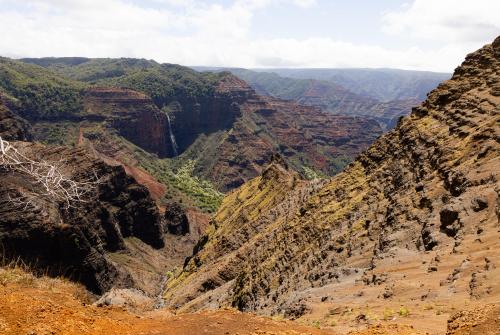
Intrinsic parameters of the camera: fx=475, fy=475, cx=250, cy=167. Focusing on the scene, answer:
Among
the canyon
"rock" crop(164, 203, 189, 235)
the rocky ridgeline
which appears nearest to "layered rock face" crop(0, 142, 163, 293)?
the rocky ridgeline

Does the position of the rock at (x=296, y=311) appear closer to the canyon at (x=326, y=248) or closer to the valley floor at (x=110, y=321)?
the canyon at (x=326, y=248)

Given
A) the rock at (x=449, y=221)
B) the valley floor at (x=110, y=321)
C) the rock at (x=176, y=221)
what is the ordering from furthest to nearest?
the rock at (x=176, y=221) → the rock at (x=449, y=221) → the valley floor at (x=110, y=321)

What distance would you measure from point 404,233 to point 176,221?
309 feet

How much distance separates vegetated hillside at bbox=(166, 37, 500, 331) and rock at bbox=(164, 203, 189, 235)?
61.9 m

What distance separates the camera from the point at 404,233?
84.3 ft

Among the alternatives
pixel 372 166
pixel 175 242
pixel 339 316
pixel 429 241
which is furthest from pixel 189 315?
pixel 175 242

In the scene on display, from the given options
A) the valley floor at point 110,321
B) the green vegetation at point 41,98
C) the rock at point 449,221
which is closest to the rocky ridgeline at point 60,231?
the valley floor at point 110,321

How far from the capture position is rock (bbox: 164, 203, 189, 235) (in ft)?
376

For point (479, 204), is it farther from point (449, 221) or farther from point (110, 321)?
point (110, 321)

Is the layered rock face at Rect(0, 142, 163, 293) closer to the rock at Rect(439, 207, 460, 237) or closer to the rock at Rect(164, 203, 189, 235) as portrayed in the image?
the rock at Rect(164, 203, 189, 235)

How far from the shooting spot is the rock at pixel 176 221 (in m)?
115

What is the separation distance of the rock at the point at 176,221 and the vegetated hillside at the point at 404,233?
61.9 metres

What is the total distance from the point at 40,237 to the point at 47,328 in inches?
1871

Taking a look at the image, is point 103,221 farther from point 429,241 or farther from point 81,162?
point 429,241
